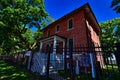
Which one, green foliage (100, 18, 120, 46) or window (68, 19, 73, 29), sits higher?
green foliage (100, 18, 120, 46)

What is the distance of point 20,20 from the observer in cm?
1581

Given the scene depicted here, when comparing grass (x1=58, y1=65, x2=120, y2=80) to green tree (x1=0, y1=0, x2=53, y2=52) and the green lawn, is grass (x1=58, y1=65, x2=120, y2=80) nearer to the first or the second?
the green lawn

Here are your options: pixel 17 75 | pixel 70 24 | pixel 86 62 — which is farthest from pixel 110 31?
pixel 17 75

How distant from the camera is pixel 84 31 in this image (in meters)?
11.6

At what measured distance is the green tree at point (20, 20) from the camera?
15012 millimetres

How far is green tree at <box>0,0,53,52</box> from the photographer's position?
15.0 meters

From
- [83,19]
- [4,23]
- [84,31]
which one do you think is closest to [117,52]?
[84,31]

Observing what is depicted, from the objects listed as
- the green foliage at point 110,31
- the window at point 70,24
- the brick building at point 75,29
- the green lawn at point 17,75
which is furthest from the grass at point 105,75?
the green foliage at point 110,31

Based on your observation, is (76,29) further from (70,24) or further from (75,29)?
(70,24)

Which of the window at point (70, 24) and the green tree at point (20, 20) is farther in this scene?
the green tree at point (20, 20)

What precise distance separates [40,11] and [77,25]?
8557 mm

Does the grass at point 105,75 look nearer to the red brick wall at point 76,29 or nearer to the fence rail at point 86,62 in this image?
the fence rail at point 86,62

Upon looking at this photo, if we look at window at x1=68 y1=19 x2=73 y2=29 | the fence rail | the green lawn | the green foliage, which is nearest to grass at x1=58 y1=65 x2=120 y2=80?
the fence rail

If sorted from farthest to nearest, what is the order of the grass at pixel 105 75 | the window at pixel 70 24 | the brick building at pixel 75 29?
the window at pixel 70 24 → the brick building at pixel 75 29 → the grass at pixel 105 75
